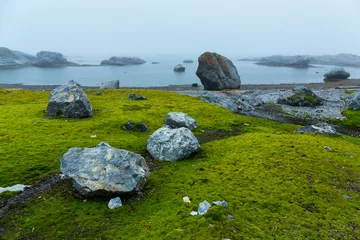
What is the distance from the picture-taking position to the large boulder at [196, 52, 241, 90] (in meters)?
100

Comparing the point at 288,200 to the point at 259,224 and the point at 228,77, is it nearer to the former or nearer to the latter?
the point at 259,224

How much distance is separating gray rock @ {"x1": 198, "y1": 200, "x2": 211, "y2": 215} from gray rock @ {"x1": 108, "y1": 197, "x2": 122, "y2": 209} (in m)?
4.85

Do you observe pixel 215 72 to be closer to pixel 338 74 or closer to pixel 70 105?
pixel 70 105

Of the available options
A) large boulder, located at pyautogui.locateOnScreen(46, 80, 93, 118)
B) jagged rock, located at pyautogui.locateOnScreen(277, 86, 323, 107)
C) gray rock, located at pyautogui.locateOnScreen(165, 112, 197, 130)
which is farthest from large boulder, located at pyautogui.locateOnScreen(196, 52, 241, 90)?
gray rock, located at pyautogui.locateOnScreen(165, 112, 197, 130)

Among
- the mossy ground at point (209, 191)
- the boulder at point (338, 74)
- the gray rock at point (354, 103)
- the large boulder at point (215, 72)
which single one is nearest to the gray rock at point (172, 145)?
the mossy ground at point (209, 191)

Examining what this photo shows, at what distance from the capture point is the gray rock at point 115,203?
1581cm

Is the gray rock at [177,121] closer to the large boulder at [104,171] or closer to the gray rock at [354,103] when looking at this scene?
the large boulder at [104,171]

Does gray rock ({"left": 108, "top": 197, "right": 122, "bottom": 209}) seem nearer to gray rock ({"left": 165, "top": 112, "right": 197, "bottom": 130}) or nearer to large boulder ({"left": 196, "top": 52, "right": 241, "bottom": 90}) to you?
gray rock ({"left": 165, "top": 112, "right": 197, "bottom": 130})

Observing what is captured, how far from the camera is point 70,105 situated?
120 feet

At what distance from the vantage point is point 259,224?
14.0 metres

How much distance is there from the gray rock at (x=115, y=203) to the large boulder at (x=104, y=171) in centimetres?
46

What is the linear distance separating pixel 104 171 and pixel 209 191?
22.1 feet

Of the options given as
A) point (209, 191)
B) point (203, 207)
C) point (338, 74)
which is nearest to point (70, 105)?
point (209, 191)

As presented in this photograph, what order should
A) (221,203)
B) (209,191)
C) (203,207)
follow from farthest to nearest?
(209,191)
(221,203)
(203,207)
